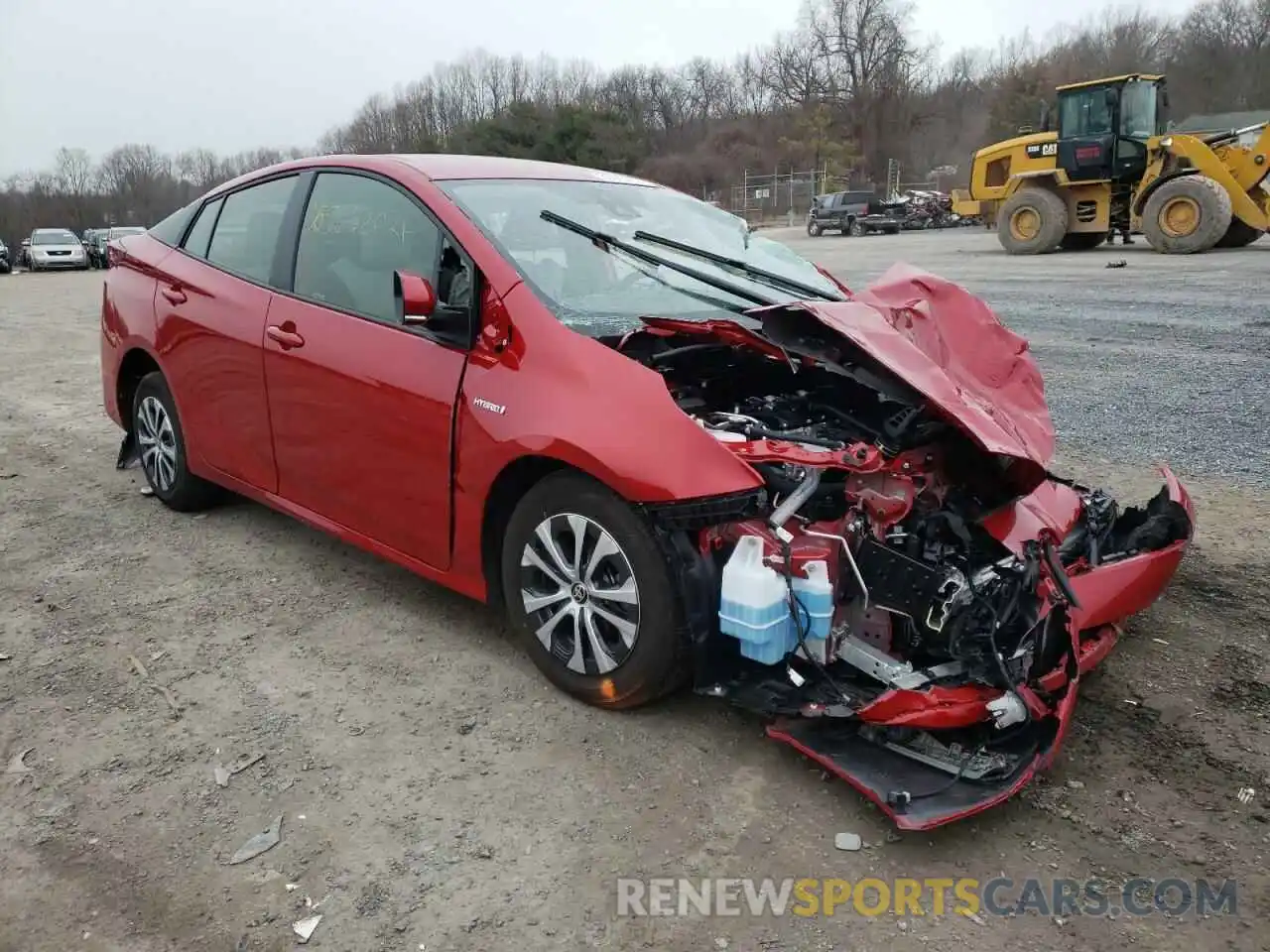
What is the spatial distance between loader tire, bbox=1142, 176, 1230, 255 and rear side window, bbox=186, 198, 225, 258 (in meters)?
16.8

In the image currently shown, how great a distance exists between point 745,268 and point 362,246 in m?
1.51

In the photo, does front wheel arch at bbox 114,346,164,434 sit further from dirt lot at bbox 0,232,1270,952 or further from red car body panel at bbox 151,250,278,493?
dirt lot at bbox 0,232,1270,952

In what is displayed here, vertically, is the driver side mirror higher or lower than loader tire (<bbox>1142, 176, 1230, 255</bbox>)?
lower

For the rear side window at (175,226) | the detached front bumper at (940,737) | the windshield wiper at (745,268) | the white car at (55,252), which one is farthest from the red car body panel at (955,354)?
the white car at (55,252)

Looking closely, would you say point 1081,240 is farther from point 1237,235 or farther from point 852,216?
point 852,216

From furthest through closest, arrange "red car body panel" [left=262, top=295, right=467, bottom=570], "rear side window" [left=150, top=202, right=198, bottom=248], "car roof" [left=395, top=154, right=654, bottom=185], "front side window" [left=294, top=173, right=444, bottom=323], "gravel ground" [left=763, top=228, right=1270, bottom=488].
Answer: "gravel ground" [left=763, top=228, right=1270, bottom=488] → "rear side window" [left=150, top=202, right=198, bottom=248] → "car roof" [left=395, top=154, right=654, bottom=185] → "front side window" [left=294, top=173, right=444, bottom=323] → "red car body panel" [left=262, top=295, right=467, bottom=570]

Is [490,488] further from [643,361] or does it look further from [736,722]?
[736,722]

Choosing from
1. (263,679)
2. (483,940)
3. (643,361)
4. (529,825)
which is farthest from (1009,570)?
(263,679)

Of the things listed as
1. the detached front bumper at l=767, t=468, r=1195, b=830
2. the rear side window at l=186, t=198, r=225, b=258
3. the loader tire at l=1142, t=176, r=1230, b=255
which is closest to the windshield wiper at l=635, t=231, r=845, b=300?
the detached front bumper at l=767, t=468, r=1195, b=830

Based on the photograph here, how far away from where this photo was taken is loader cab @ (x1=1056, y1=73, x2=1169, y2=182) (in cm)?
1783

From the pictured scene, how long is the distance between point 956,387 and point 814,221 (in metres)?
35.1

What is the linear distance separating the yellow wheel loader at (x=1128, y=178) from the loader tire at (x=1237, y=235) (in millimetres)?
18

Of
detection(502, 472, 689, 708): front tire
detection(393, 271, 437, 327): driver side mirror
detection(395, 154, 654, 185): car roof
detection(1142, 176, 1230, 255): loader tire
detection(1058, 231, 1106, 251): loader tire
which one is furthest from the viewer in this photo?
detection(1058, 231, 1106, 251): loader tire

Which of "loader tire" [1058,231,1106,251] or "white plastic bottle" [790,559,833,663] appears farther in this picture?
"loader tire" [1058,231,1106,251]
